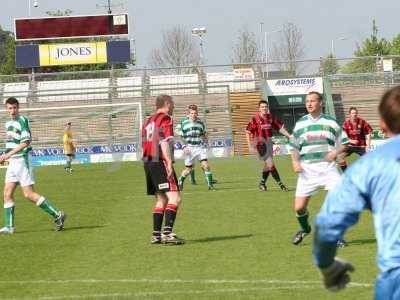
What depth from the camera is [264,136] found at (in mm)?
20484

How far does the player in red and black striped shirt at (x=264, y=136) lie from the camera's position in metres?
19.7

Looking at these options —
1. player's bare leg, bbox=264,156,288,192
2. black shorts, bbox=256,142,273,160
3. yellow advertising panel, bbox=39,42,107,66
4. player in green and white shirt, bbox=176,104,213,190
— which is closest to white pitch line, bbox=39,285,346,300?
player's bare leg, bbox=264,156,288,192

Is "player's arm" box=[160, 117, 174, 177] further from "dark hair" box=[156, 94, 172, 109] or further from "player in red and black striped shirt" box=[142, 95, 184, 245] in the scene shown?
"dark hair" box=[156, 94, 172, 109]

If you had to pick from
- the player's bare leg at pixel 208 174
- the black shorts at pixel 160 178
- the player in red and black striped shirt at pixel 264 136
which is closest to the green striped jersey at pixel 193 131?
the player's bare leg at pixel 208 174

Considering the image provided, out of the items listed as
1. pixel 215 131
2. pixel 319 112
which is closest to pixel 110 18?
pixel 215 131

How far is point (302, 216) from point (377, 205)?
23.7 feet

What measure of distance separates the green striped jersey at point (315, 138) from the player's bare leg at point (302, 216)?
49 cm

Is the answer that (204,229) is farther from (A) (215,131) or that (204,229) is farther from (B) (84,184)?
(A) (215,131)

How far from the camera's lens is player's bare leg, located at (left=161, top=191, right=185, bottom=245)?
1132 cm

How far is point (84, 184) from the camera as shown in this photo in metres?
24.9

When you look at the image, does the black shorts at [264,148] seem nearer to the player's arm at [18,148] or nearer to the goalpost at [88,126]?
the player's arm at [18,148]

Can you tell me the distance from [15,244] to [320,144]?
4468 millimetres

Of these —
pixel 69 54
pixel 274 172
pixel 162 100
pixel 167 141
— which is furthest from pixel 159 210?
pixel 69 54

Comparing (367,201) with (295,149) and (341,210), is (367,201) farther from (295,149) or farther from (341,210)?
(295,149)
